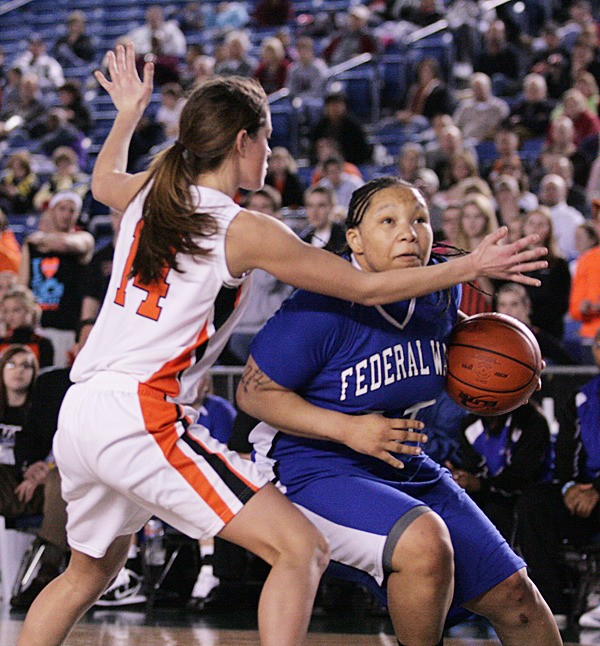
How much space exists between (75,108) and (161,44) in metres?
1.77

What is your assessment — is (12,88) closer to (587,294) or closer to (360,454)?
(587,294)

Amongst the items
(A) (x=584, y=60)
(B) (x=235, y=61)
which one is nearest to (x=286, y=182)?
(A) (x=584, y=60)

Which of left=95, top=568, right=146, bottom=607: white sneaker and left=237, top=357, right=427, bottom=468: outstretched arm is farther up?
left=237, top=357, right=427, bottom=468: outstretched arm

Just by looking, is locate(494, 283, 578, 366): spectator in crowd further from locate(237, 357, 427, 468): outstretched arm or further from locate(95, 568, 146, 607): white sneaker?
locate(237, 357, 427, 468): outstretched arm

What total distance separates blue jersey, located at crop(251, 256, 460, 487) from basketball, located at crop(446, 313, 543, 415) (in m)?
0.09

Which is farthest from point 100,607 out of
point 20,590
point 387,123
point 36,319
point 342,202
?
point 387,123

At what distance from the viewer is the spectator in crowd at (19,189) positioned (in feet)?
39.4

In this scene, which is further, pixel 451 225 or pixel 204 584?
pixel 451 225

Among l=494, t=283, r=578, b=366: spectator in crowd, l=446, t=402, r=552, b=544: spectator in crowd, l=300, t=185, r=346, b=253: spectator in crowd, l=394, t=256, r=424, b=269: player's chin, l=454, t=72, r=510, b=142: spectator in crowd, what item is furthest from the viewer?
l=454, t=72, r=510, b=142: spectator in crowd

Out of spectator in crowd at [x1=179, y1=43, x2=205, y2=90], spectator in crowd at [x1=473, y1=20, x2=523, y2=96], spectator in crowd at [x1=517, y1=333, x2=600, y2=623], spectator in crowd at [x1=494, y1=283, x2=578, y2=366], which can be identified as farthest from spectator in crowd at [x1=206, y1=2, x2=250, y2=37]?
spectator in crowd at [x1=517, y1=333, x2=600, y2=623]

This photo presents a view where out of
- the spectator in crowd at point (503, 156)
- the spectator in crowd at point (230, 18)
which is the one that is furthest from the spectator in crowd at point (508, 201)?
the spectator in crowd at point (230, 18)

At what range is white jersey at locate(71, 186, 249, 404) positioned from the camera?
3064mm

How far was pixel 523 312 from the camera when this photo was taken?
241 inches

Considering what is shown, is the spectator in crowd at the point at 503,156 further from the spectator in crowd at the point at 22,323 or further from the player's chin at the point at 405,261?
the player's chin at the point at 405,261
